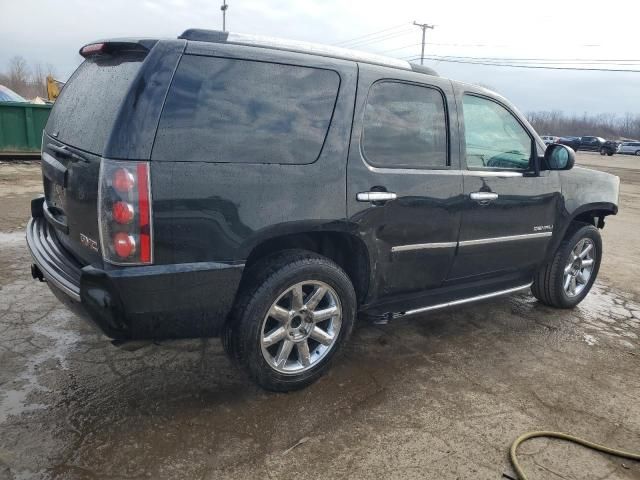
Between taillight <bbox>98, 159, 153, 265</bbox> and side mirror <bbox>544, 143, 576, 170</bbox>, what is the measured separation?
3.05 meters

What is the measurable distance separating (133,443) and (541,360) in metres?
2.75

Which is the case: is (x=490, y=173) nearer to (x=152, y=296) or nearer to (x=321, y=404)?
(x=321, y=404)

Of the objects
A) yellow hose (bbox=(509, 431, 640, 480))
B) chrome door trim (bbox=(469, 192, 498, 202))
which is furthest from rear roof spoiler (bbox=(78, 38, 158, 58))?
yellow hose (bbox=(509, 431, 640, 480))

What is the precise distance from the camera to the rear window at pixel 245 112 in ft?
8.16

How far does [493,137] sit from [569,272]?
1.66 metres

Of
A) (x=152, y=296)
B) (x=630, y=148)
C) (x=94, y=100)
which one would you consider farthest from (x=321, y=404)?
(x=630, y=148)

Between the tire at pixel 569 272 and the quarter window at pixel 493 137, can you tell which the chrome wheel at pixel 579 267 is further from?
the quarter window at pixel 493 137

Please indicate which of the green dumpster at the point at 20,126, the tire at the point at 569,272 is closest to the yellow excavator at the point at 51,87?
the green dumpster at the point at 20,126

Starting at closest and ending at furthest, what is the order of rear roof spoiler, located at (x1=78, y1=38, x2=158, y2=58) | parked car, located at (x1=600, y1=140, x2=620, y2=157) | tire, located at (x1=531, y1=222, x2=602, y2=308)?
rear roof spoiler, located at (x1=78, y1=38, x2=158, y2=58)
tire, located at (x1=531, y1=222, x2=602, y2=308)
parked car, located at (x1=600, y1=140, x2=620, y2=157)

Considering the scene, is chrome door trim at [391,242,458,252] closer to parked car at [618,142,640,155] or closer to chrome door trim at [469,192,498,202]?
chrome door trim at [469,192,498,202]

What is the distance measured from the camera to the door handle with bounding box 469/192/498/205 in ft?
11.7

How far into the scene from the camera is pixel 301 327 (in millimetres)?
3018

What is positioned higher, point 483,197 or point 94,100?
point 94,100

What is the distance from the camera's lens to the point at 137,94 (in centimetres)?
244
